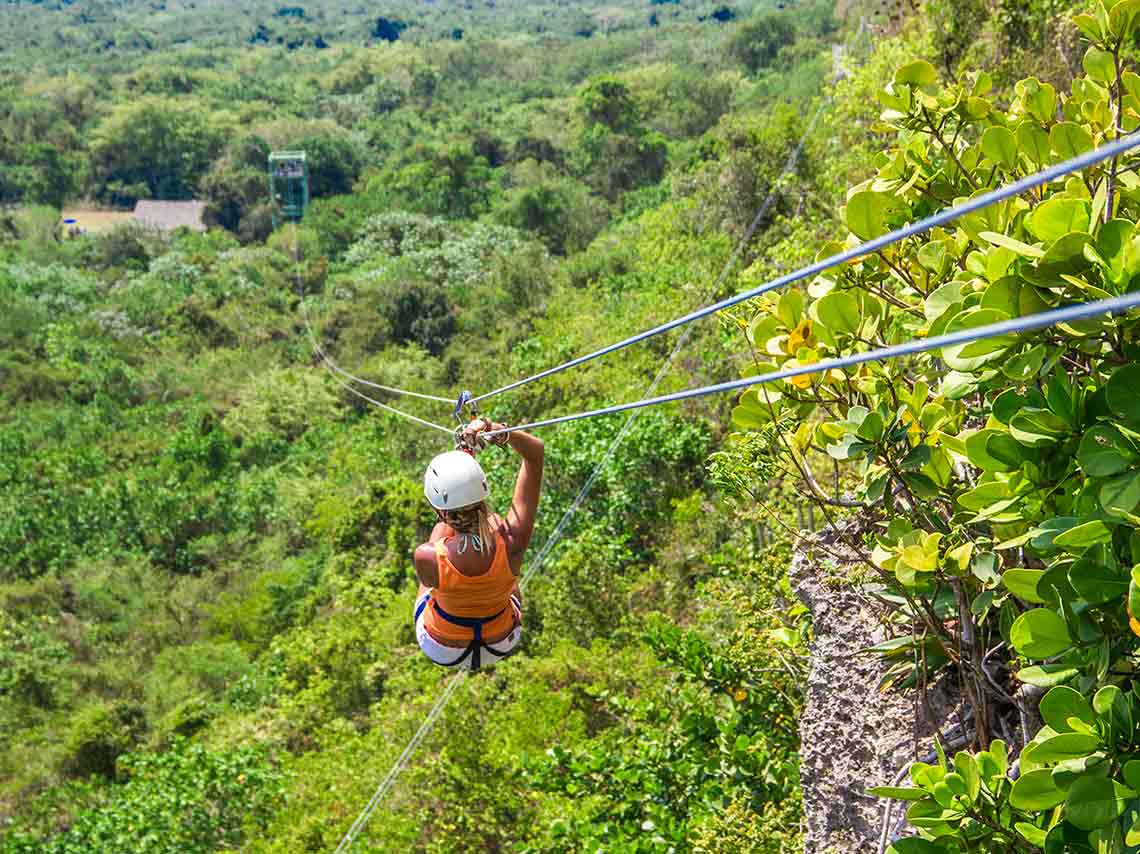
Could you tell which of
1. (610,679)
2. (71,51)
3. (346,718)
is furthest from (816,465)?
(71,51)

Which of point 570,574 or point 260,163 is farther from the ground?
point 570,574

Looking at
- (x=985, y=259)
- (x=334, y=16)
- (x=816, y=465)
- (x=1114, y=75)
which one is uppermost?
(x=1114, y=75)

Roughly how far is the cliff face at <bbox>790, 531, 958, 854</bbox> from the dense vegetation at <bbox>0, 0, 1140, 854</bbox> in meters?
0.17

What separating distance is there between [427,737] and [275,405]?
19.0 meters

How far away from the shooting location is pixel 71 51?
→ 102 m

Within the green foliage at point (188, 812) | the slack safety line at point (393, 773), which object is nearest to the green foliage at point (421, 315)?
the green foliage at point (188, 812)

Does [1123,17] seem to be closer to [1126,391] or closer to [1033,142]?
[1033,142]

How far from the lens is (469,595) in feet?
12.5

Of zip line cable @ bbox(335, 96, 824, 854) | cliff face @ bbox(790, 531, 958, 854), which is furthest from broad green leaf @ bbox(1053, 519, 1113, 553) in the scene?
zip line cable @ bbox(335, 96, 824, 854)

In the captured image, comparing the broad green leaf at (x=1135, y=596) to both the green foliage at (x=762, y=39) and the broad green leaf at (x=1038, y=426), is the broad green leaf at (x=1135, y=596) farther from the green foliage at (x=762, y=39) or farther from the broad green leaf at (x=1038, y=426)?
the green foliage at (x=762, y=39)

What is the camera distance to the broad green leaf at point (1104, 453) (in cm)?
157

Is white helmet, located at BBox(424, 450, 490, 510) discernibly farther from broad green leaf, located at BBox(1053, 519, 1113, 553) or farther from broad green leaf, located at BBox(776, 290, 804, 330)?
broad green leaf, located at BBox(1053, 519, 1113, 553)

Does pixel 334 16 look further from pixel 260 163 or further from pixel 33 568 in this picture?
pixel 33 568

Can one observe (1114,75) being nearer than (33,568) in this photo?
Yes
